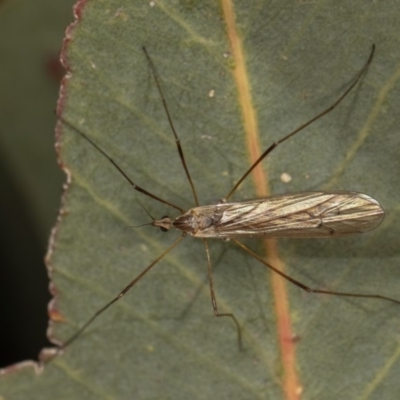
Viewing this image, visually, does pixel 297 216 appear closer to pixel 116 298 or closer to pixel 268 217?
pixel 268 217

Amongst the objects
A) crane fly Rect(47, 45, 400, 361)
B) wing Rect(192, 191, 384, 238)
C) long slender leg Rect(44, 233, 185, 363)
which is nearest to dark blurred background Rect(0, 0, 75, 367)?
long slender leg Rect(44, 233, 185, 363)

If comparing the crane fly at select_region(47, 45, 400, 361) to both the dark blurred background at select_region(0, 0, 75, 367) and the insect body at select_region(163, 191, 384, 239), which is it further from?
the dark blurred background at select_region(0, 0, 75, 367)

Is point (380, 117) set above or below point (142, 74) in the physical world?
below

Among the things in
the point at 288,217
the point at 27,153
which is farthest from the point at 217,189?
the point at 27,153

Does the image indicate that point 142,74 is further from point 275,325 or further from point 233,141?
point 275,325

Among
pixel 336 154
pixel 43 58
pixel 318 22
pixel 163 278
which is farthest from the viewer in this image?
pixel 43 58

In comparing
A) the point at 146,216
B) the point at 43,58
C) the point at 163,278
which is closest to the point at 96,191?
the point at 146,216
